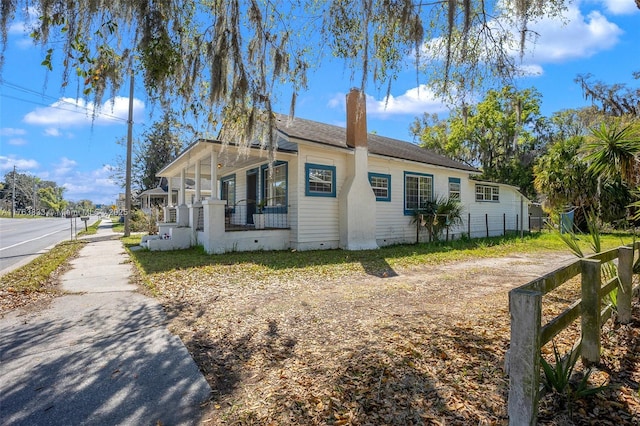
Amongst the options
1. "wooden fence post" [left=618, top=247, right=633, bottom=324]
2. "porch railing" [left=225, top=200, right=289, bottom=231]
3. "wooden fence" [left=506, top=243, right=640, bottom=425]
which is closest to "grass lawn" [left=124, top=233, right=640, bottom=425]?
"wooden fence post" [left=618, top=247, right=633, bottom=324]

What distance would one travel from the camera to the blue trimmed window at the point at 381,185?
12627 millimetres

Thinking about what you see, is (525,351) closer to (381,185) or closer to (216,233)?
(216,233)

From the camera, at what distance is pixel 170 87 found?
534 centimetres

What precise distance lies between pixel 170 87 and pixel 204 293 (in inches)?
133

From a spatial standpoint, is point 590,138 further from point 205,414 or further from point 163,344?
point 163,344

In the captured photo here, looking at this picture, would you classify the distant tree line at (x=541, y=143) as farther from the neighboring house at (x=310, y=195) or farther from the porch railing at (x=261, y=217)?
the porch railing at (x=261, y=217)

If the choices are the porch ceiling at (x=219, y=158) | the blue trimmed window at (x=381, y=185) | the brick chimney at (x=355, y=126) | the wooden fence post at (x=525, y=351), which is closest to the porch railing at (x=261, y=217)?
the porch ceiling at (x=219, y=158)

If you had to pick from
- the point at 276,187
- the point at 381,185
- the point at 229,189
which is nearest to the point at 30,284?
the point at 276,187

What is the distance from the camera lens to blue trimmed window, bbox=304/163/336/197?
10.9 metres

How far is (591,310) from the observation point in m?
2.80

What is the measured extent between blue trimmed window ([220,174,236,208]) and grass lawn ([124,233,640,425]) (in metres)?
8.64

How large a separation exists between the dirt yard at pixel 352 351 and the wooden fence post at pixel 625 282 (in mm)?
498

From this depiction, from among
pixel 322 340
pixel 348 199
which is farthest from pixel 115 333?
pixel 348 199

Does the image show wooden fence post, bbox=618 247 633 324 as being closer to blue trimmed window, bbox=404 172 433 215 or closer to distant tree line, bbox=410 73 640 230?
distant tree line, bbox=410 73 640 230
